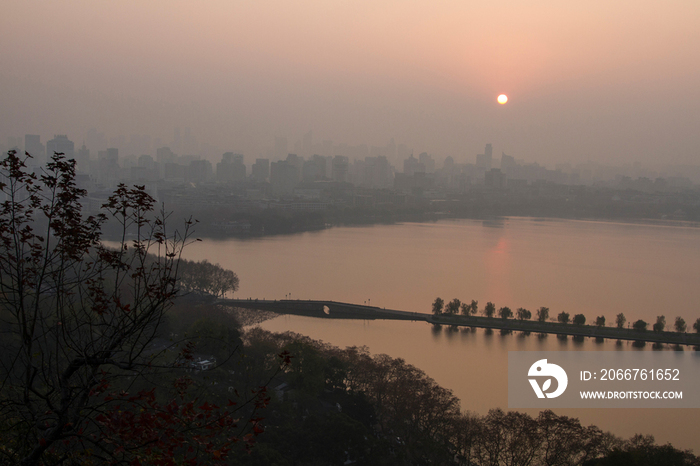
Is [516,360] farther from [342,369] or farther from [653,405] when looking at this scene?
[342,369]

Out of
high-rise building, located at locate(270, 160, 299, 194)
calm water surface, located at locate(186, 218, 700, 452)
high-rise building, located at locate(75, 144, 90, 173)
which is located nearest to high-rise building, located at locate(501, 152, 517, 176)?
high-rise building, located at locate(270, 160, 299, 194)

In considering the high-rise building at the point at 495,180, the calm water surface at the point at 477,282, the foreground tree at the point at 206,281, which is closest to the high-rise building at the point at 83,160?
the calm water surface at the point at 477,282

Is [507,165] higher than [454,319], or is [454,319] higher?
[507,165]

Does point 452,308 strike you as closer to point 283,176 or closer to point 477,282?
point 477,282

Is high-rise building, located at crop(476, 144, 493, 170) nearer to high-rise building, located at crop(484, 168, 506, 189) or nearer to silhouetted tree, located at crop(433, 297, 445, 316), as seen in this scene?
high-rise building, located at crop(484, 168, 506, 189)

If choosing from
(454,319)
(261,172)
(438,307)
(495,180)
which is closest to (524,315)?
(454,319)

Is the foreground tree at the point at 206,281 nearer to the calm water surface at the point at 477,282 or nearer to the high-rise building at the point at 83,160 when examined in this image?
the calm water surface at the point at 477,282
